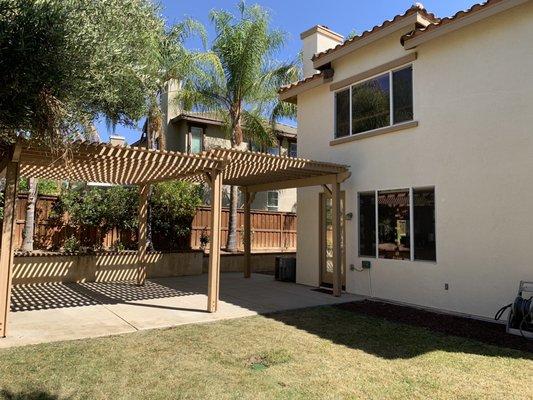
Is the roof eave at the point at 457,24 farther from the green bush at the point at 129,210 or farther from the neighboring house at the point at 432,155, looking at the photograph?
the green bush at the point at 129,210

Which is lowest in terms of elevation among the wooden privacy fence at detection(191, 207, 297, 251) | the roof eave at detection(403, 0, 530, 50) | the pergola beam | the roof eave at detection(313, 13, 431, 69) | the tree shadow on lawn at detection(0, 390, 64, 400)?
the tree shadow on lawn at detection(0, 390, 64, 400)

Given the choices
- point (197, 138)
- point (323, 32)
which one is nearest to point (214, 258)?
point (323, 32)

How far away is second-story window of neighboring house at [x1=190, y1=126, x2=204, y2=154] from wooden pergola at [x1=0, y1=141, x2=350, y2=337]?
1092 cm

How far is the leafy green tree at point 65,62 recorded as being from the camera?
16.9 feet

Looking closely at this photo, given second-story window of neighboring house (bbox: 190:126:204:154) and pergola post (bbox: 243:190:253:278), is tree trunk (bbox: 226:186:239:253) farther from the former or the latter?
second-story window of neighboring house (bbox: 190:126:204:154)

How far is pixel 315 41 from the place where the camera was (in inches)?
535

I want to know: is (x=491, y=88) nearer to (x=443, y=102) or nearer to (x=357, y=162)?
(x=443, y=102)

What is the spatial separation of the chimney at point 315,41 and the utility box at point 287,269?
6.03 meters

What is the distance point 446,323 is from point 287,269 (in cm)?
605

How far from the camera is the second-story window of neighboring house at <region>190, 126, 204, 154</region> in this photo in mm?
23688

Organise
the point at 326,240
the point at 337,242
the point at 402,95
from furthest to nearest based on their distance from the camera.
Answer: the point at 326,240, the point at 337,242, the point at 402,95

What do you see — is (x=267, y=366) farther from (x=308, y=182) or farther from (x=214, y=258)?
(x=308, y=182)

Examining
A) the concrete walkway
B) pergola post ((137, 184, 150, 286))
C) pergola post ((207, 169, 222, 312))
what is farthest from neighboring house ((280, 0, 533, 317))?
pergola post ((137, 184, 150, 286))

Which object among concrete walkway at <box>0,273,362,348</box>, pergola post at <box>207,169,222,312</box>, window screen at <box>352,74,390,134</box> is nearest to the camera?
concrete walkway at <box>0,273,362,348</box>
